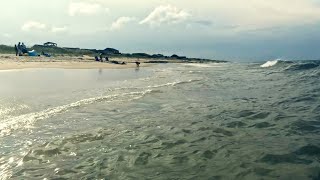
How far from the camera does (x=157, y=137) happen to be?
1388 cm

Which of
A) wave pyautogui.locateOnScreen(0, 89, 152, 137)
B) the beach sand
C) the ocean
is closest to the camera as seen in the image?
the ocean

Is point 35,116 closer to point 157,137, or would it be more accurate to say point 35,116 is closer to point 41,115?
point 41,115

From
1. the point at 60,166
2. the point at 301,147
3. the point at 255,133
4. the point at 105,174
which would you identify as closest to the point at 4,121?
the point at 60,166

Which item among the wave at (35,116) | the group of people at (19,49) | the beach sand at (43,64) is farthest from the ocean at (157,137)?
the group of people at (19,49)

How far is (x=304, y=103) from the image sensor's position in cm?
2088

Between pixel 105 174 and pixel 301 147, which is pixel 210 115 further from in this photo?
pixel 105 174

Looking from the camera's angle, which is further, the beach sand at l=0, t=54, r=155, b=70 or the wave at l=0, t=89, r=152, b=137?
the beach sand at l=0, t=54, r=155, b=70

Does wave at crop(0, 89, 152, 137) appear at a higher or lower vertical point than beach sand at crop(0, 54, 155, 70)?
lower

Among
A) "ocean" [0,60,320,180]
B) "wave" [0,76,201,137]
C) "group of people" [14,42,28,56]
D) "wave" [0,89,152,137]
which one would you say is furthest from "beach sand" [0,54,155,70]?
"ocean" [0,60,320,180]

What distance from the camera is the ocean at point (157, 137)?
10.3 meters

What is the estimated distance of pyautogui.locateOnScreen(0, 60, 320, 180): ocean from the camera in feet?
33.8

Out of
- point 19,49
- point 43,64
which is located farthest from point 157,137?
point 19,49

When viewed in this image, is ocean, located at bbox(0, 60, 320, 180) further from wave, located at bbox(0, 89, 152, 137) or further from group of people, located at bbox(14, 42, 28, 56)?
group of people, located at bbox(14, 42, 28, 56)

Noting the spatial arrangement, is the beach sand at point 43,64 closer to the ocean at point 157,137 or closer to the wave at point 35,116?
the wave at point 35,116
